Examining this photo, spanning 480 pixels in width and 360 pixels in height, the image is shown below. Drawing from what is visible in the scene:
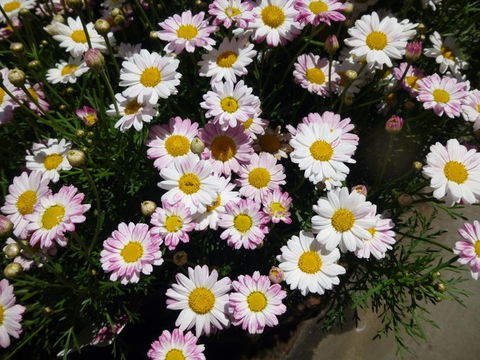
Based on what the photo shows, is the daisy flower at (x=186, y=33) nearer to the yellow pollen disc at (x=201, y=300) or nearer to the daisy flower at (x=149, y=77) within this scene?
the daisy flower at (x=149, y=77)

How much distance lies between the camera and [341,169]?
1630mm

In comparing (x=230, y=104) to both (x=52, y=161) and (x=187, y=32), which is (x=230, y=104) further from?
(x=52, y=161)

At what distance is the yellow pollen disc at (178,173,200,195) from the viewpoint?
160 centimetres

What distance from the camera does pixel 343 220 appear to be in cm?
157

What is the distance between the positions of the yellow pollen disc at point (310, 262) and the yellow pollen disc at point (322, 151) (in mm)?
418

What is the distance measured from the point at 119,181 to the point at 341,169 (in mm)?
→ 1246

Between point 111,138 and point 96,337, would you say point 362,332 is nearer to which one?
point 96,337

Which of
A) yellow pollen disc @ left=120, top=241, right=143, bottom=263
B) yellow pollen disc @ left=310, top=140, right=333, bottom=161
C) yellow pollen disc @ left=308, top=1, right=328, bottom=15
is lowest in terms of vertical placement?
yellow pollen disc @ left=120, top=241, right=143, bottom=263

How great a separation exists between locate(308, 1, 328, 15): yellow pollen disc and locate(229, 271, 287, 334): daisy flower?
125 centimetres

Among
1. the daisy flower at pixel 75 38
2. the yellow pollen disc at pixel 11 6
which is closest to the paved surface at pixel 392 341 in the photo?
the daisy flower at pixel 75 38

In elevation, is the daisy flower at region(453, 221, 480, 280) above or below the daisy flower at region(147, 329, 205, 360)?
above

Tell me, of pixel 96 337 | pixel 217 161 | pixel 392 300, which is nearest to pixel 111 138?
pixel 217 161

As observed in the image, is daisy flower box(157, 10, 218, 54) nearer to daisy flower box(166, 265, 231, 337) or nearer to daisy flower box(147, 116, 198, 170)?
daisy flower box(147, 116, 198, 170)

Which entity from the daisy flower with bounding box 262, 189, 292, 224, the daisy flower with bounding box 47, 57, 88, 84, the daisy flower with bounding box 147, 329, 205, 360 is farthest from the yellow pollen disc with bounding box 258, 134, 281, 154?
the daisy flower with bounding box 47, 57, 88, 84
